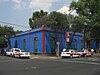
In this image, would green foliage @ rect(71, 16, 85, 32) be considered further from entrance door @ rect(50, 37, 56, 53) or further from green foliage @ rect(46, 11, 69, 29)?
entrance door @ rect(50, 37, 56, 53)

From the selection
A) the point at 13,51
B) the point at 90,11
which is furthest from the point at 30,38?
the point at 90,11

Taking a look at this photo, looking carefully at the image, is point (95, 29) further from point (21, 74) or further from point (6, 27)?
point (21, 74)

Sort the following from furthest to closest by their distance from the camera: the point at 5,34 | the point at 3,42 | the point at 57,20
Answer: the point at 5,34
the point at 3,42
the point at 57,20

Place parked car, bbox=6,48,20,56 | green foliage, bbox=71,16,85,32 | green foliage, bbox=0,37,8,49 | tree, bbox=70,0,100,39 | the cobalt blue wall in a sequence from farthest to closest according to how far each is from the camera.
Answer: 1. green foliage, bbox=0,37,8,49
2. green foliage, bbox=71,16,85,32
3. the cobalt blue wall
4. tree, bbox=70,0,100,39
5. parked car, bbox=6,48,20,56

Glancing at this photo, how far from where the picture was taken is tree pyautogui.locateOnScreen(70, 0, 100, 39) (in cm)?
4978

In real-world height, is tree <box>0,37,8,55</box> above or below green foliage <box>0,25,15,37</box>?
below

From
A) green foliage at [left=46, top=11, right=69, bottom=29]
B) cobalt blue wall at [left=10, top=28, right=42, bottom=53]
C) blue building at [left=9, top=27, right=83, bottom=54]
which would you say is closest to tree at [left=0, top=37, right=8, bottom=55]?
cobalt blue wall at [left=10, top=28, right=42, bottom=53]

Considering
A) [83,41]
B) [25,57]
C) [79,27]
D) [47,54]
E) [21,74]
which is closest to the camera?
[21,74]

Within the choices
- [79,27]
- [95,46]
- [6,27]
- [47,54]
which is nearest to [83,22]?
[79,27]

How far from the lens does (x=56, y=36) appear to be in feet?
178

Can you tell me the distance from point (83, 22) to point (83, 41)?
509 inches

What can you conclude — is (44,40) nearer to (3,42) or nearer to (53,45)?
(53,45)

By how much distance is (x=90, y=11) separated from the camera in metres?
53.2

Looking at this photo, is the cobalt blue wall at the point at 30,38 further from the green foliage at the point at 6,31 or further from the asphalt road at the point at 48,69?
the asphalt road at the point at 48,69
